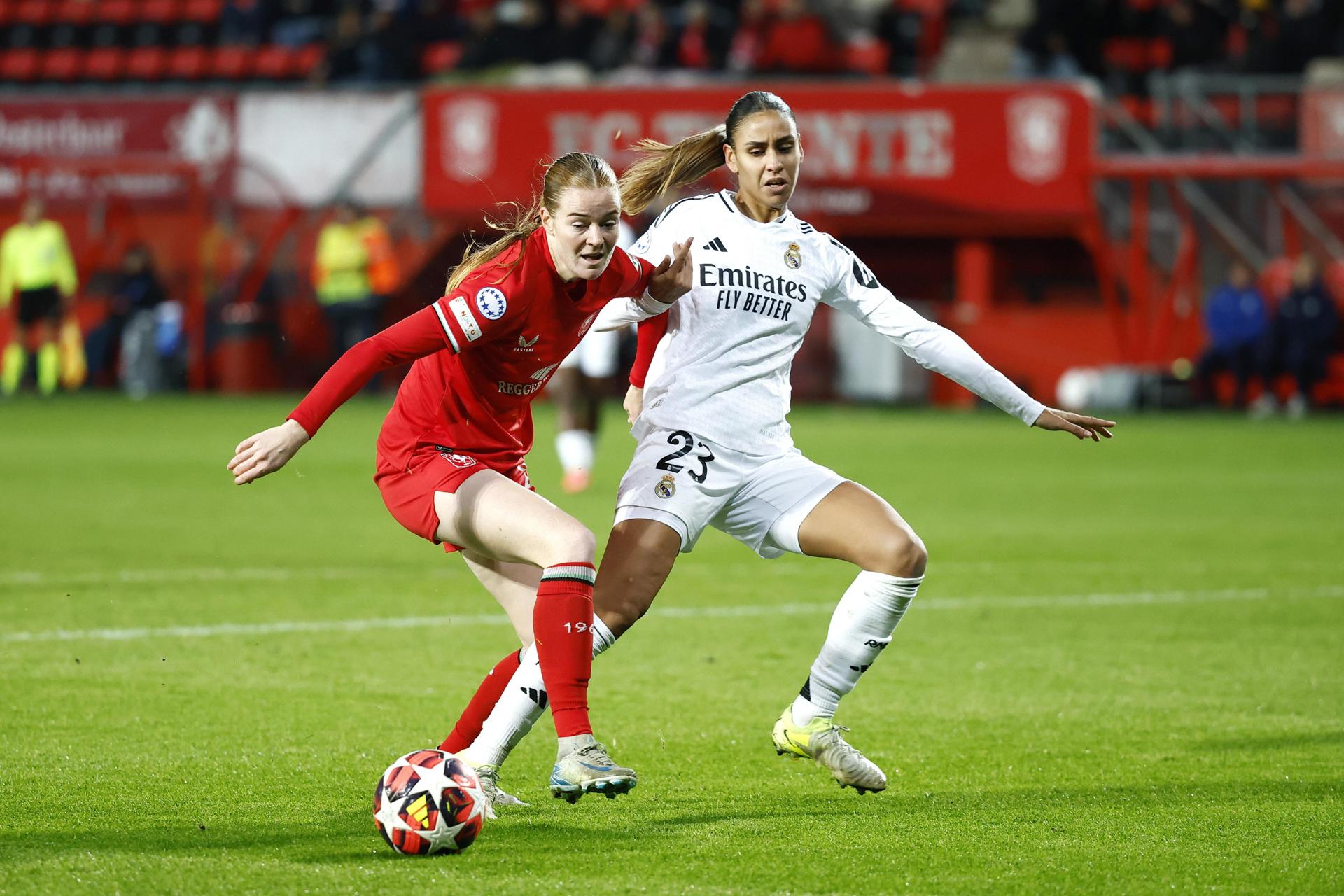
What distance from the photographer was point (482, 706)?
5.14m

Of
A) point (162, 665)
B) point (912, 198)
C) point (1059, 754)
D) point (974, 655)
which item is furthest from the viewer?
point (912, 198)

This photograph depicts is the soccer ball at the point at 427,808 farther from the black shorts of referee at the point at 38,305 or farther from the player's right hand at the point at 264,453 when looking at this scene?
the black shorts of referee at the point at 38,305

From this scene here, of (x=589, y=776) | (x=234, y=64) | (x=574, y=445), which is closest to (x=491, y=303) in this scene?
(x=589, y=776)

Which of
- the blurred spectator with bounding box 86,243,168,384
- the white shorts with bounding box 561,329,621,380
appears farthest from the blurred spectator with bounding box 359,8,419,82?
the white shorts with bounding box 561,329,621,380

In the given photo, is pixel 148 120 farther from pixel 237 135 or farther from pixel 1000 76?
pixel 1000 76

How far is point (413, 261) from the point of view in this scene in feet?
75.0

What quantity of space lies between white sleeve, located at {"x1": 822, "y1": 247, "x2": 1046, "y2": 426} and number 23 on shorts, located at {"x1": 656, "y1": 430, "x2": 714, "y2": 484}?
2.01ft

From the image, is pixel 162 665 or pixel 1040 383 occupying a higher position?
pixel 162 665

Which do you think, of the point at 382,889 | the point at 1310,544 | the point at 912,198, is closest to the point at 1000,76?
the point at 912,198

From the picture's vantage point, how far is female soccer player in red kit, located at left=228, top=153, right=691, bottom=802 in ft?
15.4

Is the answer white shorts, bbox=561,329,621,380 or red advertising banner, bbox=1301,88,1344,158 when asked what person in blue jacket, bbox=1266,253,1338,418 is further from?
white shorts, bbox=561,329,621,380

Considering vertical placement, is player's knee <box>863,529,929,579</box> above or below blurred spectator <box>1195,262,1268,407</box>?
above

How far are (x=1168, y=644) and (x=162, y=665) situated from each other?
400 cm

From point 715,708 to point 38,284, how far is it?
17945mm
